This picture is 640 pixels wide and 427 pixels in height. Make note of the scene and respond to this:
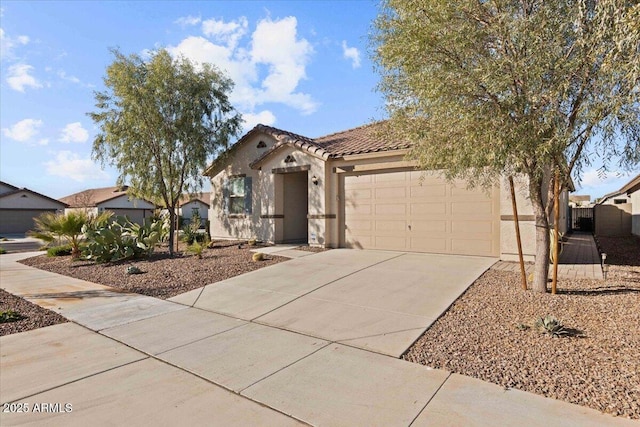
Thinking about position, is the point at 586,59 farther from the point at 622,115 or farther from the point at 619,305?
the point at 619,305

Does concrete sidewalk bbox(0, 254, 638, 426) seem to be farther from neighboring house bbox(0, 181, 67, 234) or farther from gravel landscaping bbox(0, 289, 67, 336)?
neighboring house bbox(0, 181, 67, 234)

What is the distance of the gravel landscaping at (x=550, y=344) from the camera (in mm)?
3627

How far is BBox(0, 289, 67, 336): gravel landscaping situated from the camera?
5.92 meters

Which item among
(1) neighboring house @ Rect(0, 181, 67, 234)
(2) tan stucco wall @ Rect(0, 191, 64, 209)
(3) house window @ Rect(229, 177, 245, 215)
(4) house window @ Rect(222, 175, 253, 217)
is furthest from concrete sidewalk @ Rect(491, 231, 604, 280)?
(2) tan stucco wall @ Rect(0, 191, 64, 209)

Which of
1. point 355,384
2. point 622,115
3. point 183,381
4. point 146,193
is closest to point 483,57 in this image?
point 622,115

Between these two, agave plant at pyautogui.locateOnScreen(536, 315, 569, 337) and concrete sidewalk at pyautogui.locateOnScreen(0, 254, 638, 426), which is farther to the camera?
agave plant at pyautogui.locateOnScreen(536, 315, 569, 337)

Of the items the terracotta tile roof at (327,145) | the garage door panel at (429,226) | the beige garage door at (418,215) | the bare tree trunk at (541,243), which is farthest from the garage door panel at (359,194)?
the bare tree trunk at (541,243)

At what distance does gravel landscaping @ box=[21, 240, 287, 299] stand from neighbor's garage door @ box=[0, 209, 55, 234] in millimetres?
29784

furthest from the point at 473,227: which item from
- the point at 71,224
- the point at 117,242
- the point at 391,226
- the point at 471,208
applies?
the point at 71,224

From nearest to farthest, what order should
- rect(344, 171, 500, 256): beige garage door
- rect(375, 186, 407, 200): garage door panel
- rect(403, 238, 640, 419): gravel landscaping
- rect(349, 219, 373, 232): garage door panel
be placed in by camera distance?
rect(403, 238, 640, 419): gravel landscaping → rect(344, 171, 500, 256): beige garage door → rect(375, 186, 407, 200): garage door panel → rect(349, 219, 373, 232): garage door panel

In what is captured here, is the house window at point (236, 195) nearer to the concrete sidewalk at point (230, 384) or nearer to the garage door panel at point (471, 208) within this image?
the garage door panel at point (471, 208)

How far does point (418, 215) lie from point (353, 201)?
2431 millimetres

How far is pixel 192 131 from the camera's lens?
1366cm

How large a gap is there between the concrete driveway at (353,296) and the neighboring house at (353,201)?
38.7 inches
